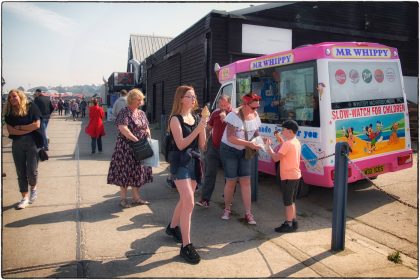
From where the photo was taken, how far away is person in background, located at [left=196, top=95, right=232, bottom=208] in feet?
17.7

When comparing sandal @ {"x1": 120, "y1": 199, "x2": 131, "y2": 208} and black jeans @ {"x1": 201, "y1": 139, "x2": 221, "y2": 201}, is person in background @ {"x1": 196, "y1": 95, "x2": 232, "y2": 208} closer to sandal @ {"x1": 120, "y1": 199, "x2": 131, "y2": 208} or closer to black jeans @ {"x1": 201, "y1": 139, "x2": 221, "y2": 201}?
black jeans @ {"x1": 201, "y1": 139, "x2": 221, "y2": 201}

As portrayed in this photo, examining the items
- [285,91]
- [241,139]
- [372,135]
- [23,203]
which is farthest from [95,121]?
[372,135]

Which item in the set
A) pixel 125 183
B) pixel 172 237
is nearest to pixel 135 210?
pixel 125 183

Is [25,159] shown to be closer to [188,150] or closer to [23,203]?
[23,203]

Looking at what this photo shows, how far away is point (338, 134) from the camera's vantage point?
5.40m

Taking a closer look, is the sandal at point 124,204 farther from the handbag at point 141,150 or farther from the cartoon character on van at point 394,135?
the cartoon character on van at point 394,135

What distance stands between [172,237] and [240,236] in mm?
866

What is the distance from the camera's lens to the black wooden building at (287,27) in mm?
12531

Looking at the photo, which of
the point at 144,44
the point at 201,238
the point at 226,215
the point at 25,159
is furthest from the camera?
the point at 144,44

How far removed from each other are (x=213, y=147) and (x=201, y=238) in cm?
164

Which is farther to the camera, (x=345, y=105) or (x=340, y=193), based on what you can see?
(x=345, y=105)

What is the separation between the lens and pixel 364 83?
5.76 metres

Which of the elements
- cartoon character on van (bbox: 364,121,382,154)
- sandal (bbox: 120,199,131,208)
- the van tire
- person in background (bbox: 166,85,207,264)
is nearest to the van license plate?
cartoon character on van (bbox: 364,121,382,154)

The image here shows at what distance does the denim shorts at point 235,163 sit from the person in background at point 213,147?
67 centimetres
